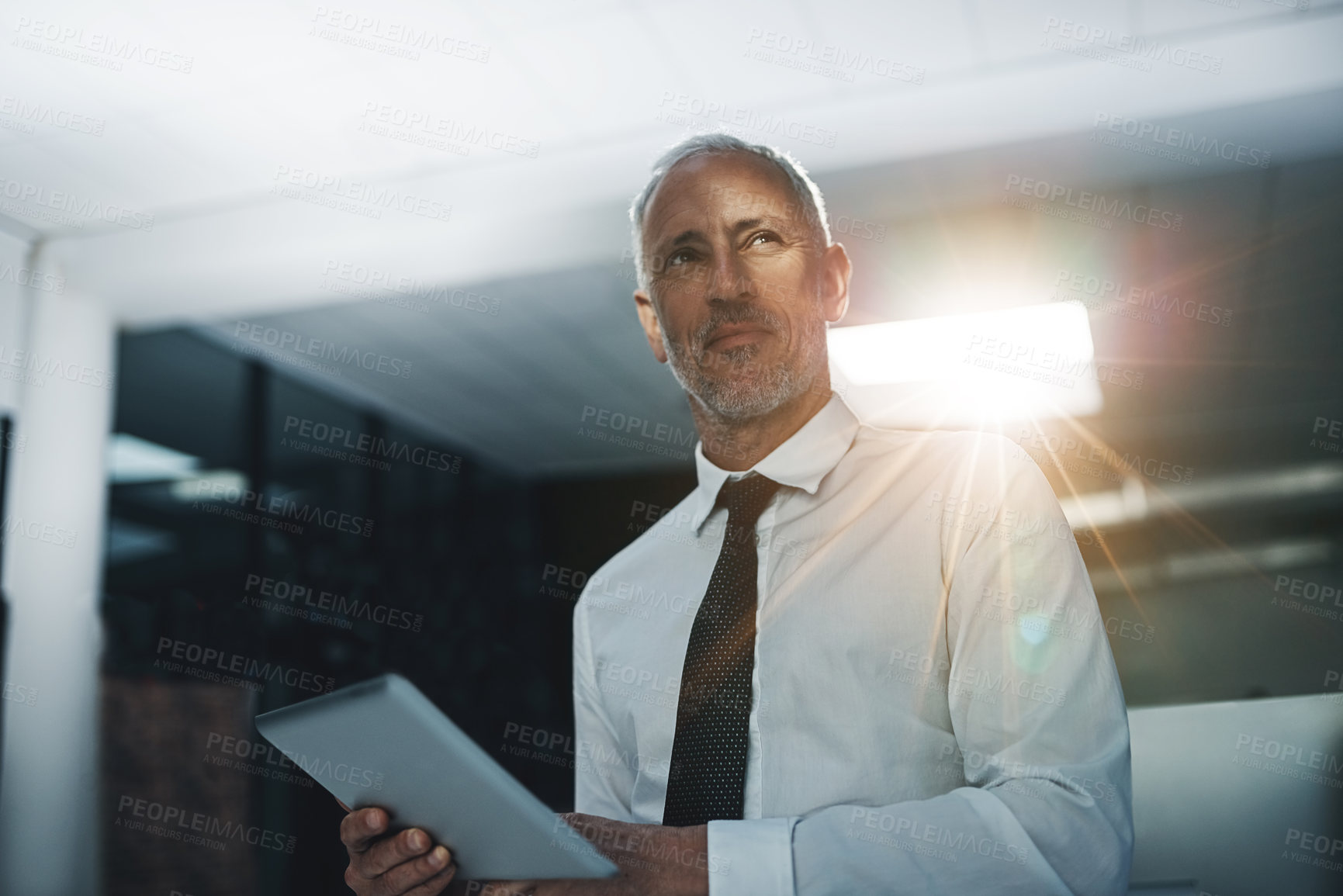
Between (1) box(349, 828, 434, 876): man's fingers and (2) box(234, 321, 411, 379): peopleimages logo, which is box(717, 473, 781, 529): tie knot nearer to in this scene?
(1) box(349, 828, 434, 876): man's fingers

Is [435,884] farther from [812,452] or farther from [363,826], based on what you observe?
[812,452]

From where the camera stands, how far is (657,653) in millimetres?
1751

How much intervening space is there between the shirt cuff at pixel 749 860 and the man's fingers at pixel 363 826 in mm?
421

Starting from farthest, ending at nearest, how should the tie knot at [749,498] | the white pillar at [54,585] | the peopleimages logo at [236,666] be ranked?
the peopleimages logo at [236,666], the white pillar at [54,585], the tie knot at [749,498]

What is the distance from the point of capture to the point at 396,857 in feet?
3.72

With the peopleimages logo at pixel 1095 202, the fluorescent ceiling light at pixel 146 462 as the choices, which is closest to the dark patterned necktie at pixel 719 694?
the peopleimages logo at pixel 1095 202

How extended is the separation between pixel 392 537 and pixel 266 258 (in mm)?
2614

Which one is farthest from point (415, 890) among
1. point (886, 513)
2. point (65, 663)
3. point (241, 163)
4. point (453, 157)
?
point (65, 663)

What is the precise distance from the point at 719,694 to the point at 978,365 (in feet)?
10.1

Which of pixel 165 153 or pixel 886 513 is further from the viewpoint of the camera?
pixel 165 153

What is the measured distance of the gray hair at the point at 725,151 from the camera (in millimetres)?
1908

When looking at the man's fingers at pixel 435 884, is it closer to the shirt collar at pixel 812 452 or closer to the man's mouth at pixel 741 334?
the shirt collar at pixel 812 452

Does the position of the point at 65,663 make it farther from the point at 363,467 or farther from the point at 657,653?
the point at 657,653

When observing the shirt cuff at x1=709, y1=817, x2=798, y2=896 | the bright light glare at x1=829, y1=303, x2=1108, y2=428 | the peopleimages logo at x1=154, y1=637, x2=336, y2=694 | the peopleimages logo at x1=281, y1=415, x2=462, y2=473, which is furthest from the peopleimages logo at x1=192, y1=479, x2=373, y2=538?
the shirt cuff at x1=709, y1=817, x2=798, y2=896
